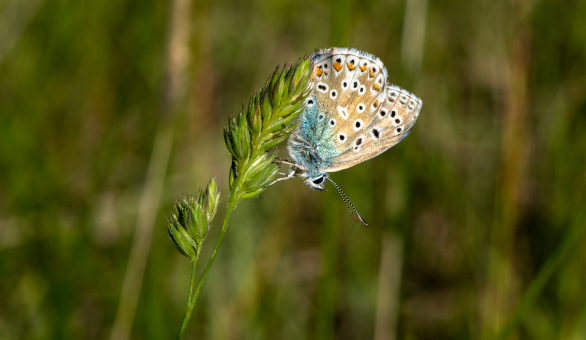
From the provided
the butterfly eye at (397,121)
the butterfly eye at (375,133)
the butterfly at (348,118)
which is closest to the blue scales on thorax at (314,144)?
the butterfly at (348,118)

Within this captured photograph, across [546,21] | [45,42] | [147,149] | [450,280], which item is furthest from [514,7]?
[45,42]

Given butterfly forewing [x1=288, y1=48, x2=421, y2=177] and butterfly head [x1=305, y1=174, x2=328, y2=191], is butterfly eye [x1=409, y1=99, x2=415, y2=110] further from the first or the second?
butterfly head [x1=305, y1=174, x2=328, y2=191]

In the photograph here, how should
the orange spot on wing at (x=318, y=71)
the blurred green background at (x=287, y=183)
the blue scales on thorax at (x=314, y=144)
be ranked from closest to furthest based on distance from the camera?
the orange spot on wing at (x=318, y=71)
the blue scales on thorax at (x=314, y=144)
the blurred green background at (x=287, y=183)

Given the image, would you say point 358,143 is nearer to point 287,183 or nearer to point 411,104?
point 411,104

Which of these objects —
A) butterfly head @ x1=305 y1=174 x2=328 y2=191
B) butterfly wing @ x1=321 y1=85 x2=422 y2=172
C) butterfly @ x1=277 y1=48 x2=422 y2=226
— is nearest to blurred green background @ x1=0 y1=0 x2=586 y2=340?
butterfly head @ x1=305 y1=174 x2=328 y2=191

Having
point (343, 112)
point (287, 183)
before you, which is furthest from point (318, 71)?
point (287, 183)

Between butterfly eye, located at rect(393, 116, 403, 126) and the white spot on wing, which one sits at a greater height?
the white spot on wing

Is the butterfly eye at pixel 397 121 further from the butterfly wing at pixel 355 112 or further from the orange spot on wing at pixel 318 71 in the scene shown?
the orange spot on wing at pixel 318 71
